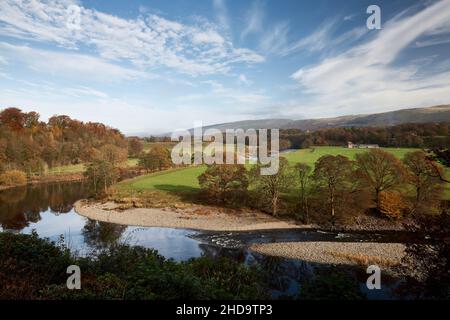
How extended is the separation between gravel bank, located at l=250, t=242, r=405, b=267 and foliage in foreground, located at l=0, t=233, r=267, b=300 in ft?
39.7

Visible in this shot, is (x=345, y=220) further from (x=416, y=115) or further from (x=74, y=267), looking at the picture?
(x=416, y=115)

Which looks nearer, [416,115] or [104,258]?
[104,258]

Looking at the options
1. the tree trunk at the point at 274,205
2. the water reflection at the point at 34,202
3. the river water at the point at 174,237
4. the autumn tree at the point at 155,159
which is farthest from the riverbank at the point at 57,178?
the tree trunk at the point at 274,205

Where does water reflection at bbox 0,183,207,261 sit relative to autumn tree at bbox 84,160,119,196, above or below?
below

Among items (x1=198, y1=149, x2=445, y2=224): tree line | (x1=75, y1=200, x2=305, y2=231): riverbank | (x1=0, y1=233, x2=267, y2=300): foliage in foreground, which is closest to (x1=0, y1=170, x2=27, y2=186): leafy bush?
(x1=75, y1=200, x2=305, y2=231): riverbank

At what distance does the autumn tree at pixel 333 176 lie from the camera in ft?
117

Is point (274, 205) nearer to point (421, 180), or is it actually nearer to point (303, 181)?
point (303, 181)

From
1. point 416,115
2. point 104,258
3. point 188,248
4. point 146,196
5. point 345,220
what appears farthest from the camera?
point 416,115

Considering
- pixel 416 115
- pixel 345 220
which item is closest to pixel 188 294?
pixel 345 220

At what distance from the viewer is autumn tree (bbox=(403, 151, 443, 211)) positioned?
34.5m

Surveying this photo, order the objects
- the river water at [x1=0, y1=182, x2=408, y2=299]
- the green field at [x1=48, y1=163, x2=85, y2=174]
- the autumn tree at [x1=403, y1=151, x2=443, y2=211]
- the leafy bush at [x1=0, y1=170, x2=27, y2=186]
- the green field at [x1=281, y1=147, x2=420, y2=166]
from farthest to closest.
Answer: the green field at [x1=48, y1=163, x2=85, y2=174], the green field at [x1=281, y1=147, x2=420, y2=166], the leafy bush at [x1=0, y1=170, x2=27, y2=186], the autumn tree at [x1=403, y1=151, x2=443, y2=211], the river water at [x1=0, y1=182, x2=408, y2=299]

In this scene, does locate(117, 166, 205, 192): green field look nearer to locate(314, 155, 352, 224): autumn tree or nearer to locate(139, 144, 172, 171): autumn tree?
locate(139, 144, 172, 171): autumn tree

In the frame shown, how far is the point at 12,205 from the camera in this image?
44.7m
